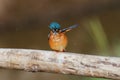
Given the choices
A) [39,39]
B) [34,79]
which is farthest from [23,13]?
[34,79]

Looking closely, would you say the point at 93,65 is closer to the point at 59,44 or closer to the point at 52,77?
the point at 59,44

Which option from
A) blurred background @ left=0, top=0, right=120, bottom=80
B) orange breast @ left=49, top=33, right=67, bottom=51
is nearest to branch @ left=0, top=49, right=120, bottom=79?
orange breast @ left=49, top=33, right=67, bottom=51

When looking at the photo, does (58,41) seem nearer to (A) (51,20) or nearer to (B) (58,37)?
(B) (58,37)

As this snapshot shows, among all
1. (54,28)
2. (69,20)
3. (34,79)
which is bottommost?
(34,79)

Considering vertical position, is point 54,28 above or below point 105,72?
above

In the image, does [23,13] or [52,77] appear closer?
[52,77]

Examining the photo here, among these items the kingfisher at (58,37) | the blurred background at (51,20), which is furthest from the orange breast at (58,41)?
the blurred background at (51,20)

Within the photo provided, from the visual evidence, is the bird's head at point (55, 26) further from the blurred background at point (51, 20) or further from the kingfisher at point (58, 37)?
the blurred background at point (51, 20)
